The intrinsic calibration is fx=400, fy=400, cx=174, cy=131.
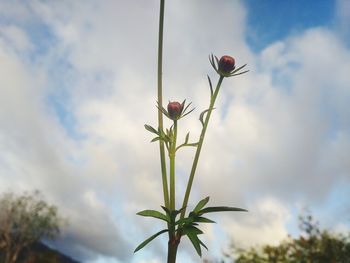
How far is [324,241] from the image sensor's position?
16.5 meters

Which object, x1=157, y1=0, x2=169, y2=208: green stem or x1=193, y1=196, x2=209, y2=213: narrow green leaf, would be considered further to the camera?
x1=193, y1=196, x2=209, y2=213: narrow green leaf

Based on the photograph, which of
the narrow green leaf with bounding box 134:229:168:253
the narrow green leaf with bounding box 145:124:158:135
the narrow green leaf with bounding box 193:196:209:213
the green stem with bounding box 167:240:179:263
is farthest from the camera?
the narrow green leaf with bounding box 145:124:158:135

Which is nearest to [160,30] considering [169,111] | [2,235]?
[169,111]

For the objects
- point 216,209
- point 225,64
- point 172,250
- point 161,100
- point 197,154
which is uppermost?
point 225,64

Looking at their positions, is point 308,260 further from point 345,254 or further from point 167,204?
point 167,204

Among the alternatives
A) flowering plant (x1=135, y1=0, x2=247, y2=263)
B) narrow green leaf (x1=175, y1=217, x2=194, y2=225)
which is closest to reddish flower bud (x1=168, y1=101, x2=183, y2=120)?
flowering plant (x1=135, y1=0, x2=247, y2=263)

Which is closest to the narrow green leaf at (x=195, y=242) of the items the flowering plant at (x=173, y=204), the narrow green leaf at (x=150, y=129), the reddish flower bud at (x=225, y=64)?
the flowering plant at (x=173, y=204)

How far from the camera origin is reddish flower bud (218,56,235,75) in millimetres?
2662

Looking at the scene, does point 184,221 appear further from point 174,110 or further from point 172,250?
point 174,110

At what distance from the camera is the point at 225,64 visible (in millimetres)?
2664

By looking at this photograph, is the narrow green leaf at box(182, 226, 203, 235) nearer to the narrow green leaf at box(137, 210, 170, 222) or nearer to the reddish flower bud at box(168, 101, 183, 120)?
the narrow green leaf at box(137, 210, 170, 222)

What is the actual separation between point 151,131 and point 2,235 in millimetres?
63653

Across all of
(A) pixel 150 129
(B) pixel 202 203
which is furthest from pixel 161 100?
(B) pixel 202 203

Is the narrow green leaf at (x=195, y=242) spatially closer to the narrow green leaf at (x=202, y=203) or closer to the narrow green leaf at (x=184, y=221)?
the narrow green leaf at (x=184, y=221)
